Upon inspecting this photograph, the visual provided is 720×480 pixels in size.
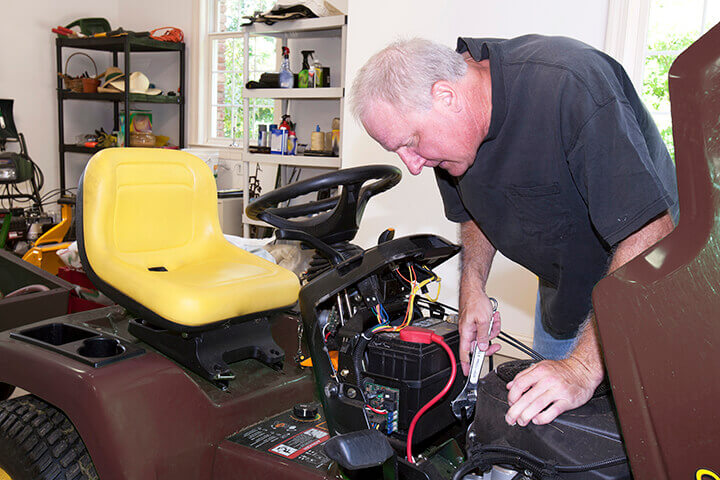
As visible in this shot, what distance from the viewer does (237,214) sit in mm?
6086

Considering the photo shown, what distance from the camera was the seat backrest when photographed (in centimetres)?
185

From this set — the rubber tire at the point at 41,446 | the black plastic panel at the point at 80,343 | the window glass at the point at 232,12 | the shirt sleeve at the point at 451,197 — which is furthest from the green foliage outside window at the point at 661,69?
the window glass at the point at 232,12

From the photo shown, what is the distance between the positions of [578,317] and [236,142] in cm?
588

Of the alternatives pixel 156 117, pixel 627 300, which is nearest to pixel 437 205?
pixel 627 300

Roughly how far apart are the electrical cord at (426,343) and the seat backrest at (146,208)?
3.11ft

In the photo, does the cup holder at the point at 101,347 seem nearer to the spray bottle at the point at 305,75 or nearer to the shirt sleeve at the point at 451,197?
the shirt sleeve at the point at 451,197

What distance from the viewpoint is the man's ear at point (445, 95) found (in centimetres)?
124

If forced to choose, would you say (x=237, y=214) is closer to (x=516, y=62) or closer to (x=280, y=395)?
(x=280, y=395)

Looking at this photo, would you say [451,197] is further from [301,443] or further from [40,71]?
[40,71]

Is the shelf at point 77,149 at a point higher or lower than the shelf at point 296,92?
lower

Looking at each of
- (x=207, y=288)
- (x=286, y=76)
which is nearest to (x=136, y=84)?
(x=286, y=76)

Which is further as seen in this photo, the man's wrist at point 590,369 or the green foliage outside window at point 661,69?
the green foliage outside window at point 661,69

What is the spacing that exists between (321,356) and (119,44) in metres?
6.37

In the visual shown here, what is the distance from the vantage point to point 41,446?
154 cm
